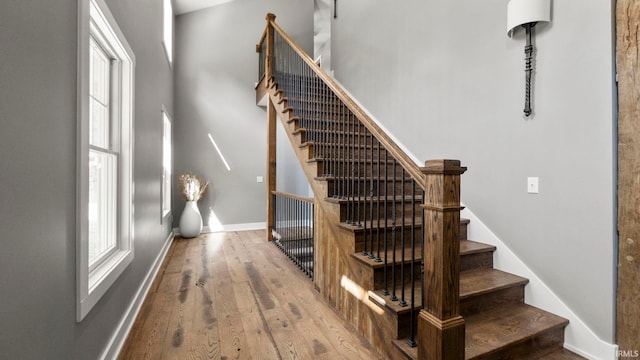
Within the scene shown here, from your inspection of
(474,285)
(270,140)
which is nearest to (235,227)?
(270,140)

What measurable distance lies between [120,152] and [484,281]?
263 centimetres

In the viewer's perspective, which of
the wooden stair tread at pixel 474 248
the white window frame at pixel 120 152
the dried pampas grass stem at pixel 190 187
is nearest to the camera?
the white window frame at pixel 120 152

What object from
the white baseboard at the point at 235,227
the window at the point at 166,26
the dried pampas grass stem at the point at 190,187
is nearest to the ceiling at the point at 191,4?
the window at the point at 166,26

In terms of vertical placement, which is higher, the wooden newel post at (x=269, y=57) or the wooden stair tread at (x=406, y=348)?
the wooden newel post at (x=269, y=57)

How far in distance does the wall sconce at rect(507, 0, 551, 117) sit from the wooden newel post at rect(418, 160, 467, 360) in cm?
120

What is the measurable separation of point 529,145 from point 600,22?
30.6 inches

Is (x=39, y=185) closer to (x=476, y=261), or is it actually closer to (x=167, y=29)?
(x=476, y=261)

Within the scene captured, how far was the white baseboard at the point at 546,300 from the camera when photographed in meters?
1.68

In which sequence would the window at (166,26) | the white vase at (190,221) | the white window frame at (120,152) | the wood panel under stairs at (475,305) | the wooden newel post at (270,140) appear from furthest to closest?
the white vase at (190,221) → the wooden newel post at (270,140) → the window at (166,26) → the wood panel under stairs at (475,305) → the white window frame at (120,152)

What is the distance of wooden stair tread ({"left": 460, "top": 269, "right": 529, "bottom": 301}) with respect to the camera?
6.15 ft

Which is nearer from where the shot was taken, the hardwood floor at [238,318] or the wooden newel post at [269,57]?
the hardwood floor at [238,318]

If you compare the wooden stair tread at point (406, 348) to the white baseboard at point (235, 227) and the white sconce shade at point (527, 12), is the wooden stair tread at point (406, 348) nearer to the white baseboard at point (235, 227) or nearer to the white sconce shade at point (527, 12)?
the white sconce shade at point (527, 12)

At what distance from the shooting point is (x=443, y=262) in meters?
1.35

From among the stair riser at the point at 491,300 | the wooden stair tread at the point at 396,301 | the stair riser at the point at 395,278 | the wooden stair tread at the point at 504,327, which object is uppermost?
the stair riser at the point at 395,278
